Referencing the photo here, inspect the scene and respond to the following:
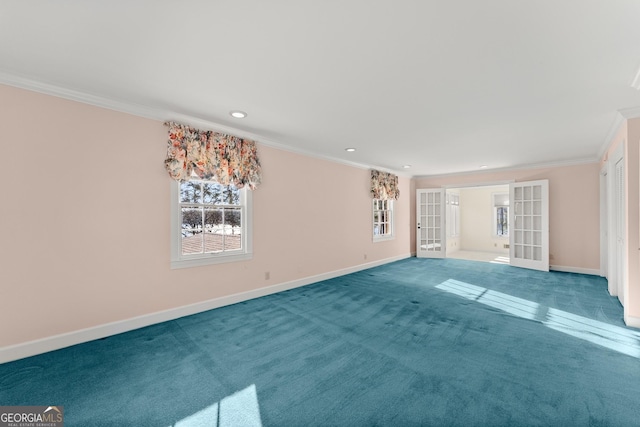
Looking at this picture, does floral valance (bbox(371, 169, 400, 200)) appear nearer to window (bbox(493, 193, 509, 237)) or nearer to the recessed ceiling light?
the recessed ceiling light

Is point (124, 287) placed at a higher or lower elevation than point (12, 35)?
lower

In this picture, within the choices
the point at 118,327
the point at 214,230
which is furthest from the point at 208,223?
the point at 118,327

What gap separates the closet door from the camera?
6.12 m

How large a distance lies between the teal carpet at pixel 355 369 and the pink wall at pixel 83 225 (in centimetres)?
35

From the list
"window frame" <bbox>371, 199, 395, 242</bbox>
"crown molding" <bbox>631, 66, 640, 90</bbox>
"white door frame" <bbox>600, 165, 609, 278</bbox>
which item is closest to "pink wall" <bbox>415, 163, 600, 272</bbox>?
"white door frame" <bbox>600, 165, 609, 278</bbox>

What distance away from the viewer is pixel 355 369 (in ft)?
7.36

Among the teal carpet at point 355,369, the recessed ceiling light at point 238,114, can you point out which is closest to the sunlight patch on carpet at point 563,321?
the teal carpet at point 355,369

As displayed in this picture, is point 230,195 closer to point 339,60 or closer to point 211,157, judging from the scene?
point 211,157

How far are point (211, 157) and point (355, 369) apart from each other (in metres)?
2.96

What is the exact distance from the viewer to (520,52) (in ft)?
6.57

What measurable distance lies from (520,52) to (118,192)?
3.85m

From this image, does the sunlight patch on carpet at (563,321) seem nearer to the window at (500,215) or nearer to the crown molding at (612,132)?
the crown molding at (612,132)

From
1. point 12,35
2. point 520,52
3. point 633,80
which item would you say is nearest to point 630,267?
point 633,80

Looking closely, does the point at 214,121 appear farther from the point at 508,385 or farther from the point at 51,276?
the point at 508,385
